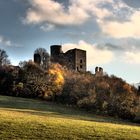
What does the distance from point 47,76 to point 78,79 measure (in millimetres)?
5774

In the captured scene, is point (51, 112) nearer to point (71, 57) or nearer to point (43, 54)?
point (43, 54)

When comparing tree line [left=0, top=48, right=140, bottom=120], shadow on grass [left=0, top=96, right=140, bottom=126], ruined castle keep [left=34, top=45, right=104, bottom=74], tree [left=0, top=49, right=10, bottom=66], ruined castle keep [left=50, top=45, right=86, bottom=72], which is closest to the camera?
shadow on grass [left=0, top=96, right=140, bottom=126]

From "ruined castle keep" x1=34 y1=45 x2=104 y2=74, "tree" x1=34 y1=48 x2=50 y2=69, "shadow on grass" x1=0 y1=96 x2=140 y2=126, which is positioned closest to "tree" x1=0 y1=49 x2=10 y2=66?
"tree" x1=34 y1=48 x2=50 y2=69

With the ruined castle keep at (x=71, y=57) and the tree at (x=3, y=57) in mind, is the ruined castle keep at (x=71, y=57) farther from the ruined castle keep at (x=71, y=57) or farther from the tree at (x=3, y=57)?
the tree at (x=3, y=57)

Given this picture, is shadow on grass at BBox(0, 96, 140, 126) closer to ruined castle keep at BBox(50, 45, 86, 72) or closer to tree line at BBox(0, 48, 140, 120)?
tree line at BBox(0, 48, 140, 120)

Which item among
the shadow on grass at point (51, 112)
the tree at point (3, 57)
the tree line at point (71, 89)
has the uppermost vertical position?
the tree at point (3, 57)

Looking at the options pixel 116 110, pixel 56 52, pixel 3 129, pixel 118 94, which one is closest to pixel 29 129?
pixel 3 129

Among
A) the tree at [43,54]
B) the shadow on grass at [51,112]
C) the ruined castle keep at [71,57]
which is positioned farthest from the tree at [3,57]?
the shadow on grass at [51,112]

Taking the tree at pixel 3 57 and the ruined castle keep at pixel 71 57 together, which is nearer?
the tree at pixel 3 57

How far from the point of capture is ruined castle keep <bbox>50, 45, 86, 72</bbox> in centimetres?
12212

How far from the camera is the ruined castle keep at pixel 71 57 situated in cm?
12212

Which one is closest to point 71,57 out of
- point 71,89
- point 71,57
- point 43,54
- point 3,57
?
point 71,57

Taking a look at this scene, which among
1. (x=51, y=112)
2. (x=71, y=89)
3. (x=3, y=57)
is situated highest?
(x=3, y=57)

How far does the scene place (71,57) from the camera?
413ft
